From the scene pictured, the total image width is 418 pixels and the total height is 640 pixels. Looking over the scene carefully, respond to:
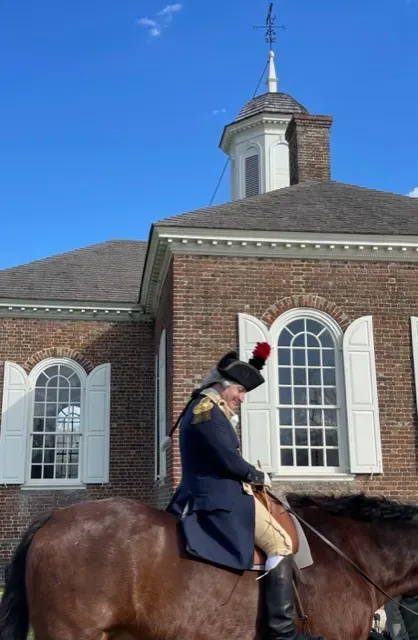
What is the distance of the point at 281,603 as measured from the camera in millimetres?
4156

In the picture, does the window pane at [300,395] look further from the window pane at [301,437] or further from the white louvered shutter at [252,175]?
the white louvered shutter at [252,175]

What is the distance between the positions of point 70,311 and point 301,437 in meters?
→ 6.81

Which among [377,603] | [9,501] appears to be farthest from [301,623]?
[9,501]

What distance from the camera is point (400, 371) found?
12383 mm

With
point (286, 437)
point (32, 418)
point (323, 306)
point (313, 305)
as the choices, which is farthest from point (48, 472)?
point (323, 306)

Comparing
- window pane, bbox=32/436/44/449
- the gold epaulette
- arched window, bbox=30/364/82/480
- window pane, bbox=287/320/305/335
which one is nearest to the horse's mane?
the gold epaulette

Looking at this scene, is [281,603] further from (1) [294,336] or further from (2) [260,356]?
(1) [294,336]

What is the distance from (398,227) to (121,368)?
7.00 meters

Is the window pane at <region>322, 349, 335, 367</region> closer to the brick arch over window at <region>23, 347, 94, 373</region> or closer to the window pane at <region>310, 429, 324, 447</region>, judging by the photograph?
the window pane at <region>310, 429, 324, 447</region>

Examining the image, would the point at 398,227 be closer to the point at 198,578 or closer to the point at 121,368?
the point at 121,368

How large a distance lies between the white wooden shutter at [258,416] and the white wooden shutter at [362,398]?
1.29 m

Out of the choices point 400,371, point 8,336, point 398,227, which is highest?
point 398,227

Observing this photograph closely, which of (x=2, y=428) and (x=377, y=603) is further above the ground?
(x=2, y=428)

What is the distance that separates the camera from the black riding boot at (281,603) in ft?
13.5
